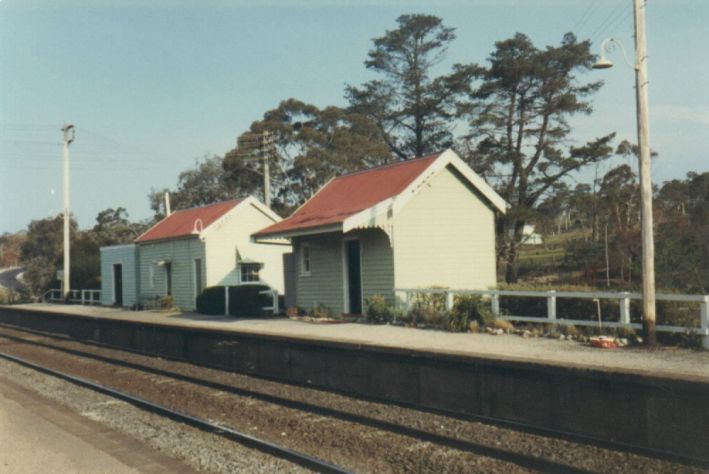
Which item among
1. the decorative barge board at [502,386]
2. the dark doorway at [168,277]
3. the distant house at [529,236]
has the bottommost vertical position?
the decorative barge board at [502,386]

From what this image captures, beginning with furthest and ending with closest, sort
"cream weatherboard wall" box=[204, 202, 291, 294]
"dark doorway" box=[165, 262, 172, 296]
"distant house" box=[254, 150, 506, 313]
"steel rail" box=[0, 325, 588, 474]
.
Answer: "dark doorway" box=[165, 262, 172, 296]
"cream weatherboard wall" box=[204, 202, 291, 294]
"distant house" box=[254, 150, 506, 313]
"steel rail" box=[0, 325, 588, 474]

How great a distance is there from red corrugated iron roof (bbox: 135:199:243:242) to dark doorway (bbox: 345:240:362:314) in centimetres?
1050

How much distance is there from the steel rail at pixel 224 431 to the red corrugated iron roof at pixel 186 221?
17.4 meters

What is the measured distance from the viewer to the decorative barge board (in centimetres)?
770

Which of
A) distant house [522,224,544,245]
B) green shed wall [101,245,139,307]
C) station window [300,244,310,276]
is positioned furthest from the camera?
distant house [522,224,544,245]

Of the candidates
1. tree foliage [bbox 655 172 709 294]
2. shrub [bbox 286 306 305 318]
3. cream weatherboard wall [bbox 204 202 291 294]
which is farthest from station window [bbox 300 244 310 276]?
tree foliage [bbox 655 172 709 294]

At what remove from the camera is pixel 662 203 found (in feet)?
163

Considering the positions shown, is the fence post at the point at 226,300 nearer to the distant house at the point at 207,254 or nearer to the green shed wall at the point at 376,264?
the distant house at the point at 207,254

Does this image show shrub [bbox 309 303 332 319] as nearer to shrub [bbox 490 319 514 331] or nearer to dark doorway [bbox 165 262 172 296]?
shrub [bbox 490 319 514 331]

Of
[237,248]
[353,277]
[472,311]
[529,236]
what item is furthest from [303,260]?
[529,236]

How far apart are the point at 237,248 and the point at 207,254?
1.56 m

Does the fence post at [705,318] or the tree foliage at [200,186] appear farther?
the tree foliage at [200,186]

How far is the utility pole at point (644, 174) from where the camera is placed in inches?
527

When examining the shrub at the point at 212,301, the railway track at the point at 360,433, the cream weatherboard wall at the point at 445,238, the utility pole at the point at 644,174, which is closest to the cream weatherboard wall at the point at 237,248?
the shrub at the point at 212,301
